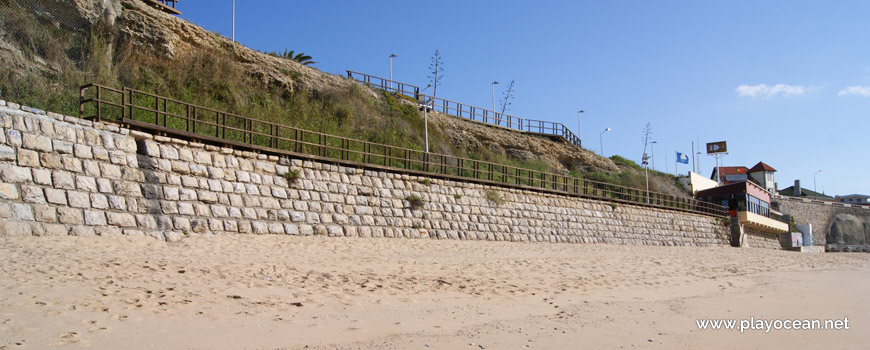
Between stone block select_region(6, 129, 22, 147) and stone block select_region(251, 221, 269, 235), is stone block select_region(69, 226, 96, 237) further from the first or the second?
stone block select_region(251, 221, 269, 235)

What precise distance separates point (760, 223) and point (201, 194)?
1357 inches

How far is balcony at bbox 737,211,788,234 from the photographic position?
35062 mm

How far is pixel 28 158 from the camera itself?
35.8 feet

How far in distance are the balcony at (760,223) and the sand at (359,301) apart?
77.8 feet

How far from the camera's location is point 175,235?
494 inches

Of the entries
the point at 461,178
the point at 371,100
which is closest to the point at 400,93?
the point at 371,100

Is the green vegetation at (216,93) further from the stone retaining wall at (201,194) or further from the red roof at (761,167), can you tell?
the red roof at (761,167)

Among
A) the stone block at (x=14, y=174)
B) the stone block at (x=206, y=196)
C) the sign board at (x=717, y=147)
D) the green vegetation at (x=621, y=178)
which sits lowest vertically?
the stone block at (x=206, y=196)

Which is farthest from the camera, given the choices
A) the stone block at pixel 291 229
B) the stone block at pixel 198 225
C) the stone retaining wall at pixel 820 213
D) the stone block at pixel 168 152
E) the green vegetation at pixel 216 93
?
the stone retaining wall at pixel 820 213

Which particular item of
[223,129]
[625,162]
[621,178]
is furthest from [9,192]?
[625,162]

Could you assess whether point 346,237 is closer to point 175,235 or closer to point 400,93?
point 175,235

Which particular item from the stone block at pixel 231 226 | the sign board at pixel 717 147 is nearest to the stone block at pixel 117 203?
the stone block at pixel 231 226

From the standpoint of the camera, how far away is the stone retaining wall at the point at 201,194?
10.9m

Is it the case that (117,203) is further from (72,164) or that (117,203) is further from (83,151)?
(83,151)
